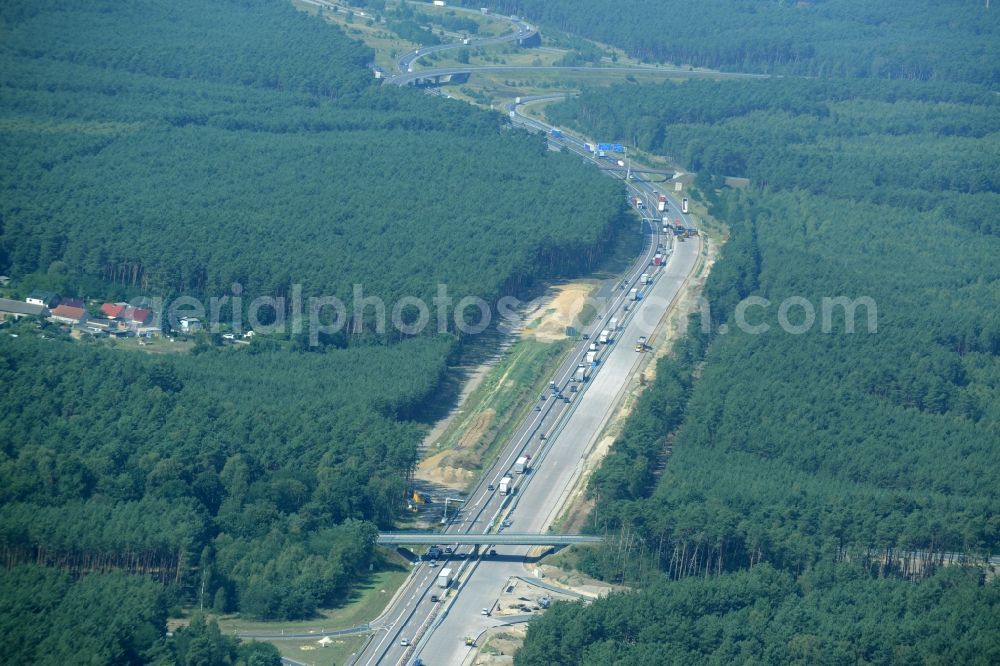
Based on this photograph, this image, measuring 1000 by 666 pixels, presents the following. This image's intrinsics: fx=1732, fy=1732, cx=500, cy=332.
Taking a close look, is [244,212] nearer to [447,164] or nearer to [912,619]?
[447,164]

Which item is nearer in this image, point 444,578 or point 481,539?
point 444,578

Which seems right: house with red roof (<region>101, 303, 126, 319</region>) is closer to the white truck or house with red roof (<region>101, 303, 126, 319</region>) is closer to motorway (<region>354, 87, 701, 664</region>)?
motorway (<region>354, 87, 701, 664</region>)

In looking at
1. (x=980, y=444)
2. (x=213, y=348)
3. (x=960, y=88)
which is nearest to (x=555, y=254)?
(x=213, y=348)

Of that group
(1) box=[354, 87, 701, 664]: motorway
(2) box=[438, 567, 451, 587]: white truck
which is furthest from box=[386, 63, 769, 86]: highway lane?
(2) box=[438, 567, 451, 587]: white truck

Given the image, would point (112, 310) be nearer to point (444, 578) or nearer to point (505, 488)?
point (505, 488)

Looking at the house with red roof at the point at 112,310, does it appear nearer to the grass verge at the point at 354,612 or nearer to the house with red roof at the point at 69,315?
the house with red roof at the point at 69,315

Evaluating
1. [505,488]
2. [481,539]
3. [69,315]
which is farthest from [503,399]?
[69,315]
